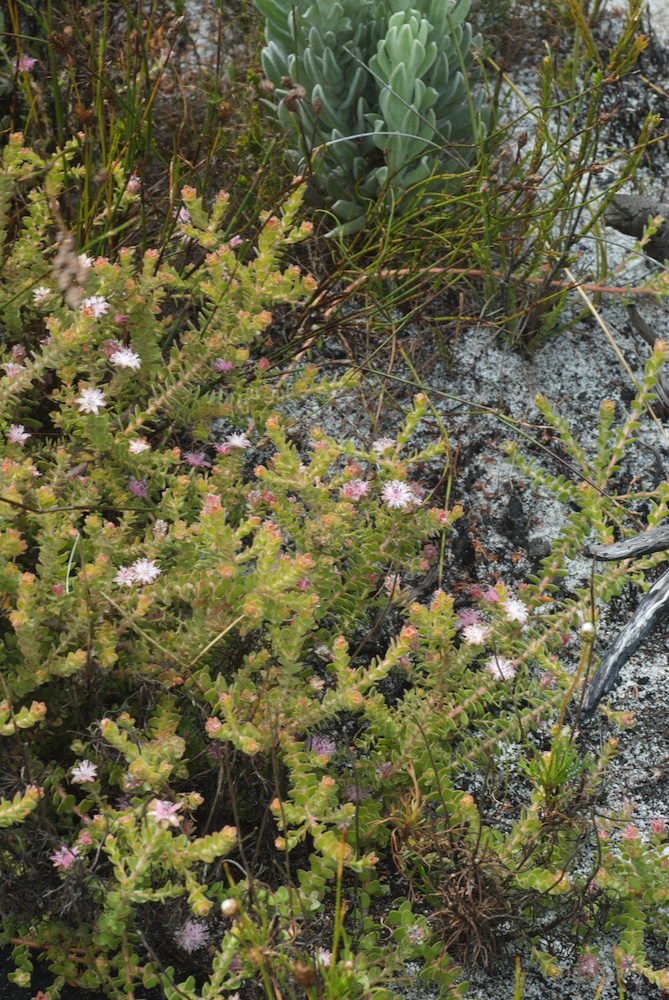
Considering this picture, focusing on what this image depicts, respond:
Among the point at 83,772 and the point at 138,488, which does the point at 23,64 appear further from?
the point at 83,772

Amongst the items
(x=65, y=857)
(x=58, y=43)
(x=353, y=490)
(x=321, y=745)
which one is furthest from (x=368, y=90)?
(x=65, y=857)

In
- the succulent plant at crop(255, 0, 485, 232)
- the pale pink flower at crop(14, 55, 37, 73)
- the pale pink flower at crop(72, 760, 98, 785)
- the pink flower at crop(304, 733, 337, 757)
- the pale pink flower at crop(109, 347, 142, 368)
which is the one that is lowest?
the pale pink flower at crop(72, 760, 98, 785)

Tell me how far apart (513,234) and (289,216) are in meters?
1.00

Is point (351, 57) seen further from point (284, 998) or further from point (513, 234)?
point (284, 998)

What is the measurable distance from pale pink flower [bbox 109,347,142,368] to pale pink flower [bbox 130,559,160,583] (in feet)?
1.54

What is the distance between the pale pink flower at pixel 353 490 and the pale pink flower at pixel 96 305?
638 millimetres

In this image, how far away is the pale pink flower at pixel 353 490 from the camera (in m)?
2.01

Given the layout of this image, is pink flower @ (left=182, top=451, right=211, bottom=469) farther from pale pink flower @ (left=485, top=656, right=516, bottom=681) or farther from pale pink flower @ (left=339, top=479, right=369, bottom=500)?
pale pink flower @ (left=485, top=656, right=516, bottom=681)

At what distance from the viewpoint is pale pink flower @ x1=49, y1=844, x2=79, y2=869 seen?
5.31 ft

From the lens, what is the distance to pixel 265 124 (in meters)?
3.12

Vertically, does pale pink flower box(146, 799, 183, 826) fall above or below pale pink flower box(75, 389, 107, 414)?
below

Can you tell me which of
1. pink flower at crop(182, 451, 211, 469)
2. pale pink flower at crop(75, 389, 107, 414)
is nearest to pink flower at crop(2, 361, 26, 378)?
pale pink flower at crop(75, 389, 107, 414)

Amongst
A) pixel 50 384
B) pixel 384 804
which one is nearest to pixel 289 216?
pixel 50 384

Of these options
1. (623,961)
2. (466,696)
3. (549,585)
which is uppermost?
(549,585)
